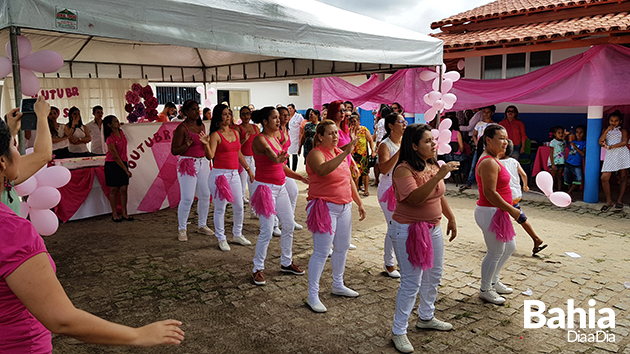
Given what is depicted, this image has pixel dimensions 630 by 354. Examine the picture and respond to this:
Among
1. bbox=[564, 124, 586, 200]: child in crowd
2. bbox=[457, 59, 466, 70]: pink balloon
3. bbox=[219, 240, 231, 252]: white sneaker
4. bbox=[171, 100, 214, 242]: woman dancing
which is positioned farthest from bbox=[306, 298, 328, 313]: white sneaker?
bbox=[457, 59, 466, 70]: pink balloon

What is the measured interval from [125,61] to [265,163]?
261 inches

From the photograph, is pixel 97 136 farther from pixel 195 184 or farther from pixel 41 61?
pixel 41 61

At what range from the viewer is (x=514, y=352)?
3.37 m

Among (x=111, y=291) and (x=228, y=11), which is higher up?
(x=228, y=11)

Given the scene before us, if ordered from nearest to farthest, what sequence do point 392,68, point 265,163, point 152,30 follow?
point 152,30 < point 265,163 < point 392,68

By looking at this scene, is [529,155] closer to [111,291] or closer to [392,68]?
[392,68]

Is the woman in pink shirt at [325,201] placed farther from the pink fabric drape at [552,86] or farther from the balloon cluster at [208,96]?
the balloon cluster at [208,96]

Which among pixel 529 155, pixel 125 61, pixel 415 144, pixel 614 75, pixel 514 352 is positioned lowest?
pixel 514 352

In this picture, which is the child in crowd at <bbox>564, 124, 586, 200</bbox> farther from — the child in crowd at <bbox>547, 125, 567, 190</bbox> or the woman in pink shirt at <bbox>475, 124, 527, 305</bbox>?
the woman in pink shirt at <bbox>475, 124, 527, 305</bbox>

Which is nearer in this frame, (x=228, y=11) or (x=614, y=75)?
(x=228, y=11)

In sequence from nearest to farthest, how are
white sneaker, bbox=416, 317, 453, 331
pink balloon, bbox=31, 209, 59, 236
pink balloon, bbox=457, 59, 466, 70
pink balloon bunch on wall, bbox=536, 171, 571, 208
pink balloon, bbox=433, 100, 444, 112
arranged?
1. pink balloon, bbox=31, 209, 59, 236
2. white sneaker, bbox=416, 317, 453, 331
3. pink balloon bunch on wall, bbox=536, 171, 571, 208
4. pink balloon, bbox=433, 100, 444, 112
5. pink balloon, bbox=457, 59, 466, 70

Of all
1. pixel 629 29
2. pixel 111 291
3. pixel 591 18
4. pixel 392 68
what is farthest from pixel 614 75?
pixel 111 291

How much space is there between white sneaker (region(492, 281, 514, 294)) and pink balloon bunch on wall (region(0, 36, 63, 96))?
13.8 ft

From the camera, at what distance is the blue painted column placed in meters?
8.26
